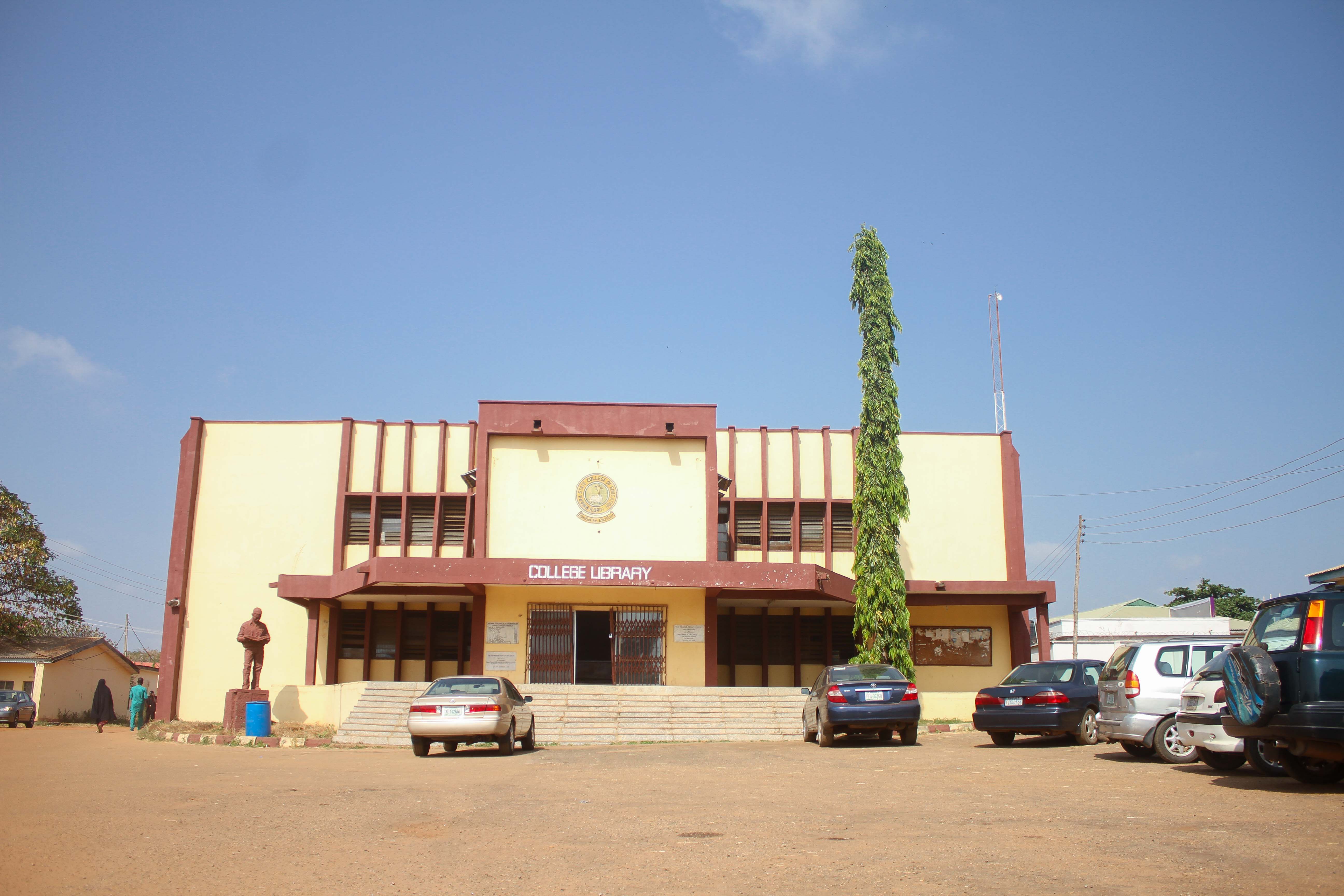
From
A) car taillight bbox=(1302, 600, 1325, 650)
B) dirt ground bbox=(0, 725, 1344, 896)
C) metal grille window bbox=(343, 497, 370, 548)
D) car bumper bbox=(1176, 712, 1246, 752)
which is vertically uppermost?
metal grille window bbox=(343, 497, 370, 548)

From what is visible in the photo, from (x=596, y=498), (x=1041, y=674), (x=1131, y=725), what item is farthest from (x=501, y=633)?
(x=1131, y=725)

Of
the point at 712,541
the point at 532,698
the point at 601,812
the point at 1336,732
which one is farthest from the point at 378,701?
the point at 1336,732

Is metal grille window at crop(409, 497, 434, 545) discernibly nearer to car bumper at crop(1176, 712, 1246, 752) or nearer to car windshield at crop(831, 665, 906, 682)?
car windshield at crop(831, 665, 906, 682)

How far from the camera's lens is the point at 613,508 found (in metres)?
26.5

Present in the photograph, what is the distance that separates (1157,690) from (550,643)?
15.8 metres

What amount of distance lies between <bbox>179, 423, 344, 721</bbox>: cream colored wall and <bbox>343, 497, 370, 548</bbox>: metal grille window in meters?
0.46

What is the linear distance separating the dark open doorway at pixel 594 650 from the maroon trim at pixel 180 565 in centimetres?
1095

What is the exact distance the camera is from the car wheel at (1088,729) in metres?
16.4

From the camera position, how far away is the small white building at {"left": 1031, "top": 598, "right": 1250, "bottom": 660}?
52094 millimetres

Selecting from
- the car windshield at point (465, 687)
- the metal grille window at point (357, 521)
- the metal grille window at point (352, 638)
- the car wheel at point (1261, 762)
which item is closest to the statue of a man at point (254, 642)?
the metal grille window at point (352, 638)

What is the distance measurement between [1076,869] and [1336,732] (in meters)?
3.79

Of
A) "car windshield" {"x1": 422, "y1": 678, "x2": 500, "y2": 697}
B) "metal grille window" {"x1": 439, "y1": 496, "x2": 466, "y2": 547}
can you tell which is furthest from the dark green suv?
"metal grille window" {"x1": 439, "y1": 496, "x2": 466, "y2": 547}

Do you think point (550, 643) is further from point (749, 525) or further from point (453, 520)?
point (749, 525)

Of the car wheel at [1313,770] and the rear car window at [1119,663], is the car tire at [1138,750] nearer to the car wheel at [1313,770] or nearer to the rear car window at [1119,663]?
the rear car window at [1119,663]
